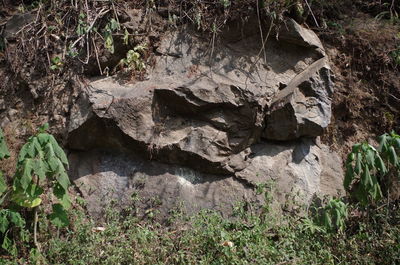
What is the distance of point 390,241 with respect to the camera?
172 inches

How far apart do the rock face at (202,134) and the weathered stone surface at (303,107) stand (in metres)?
0.01

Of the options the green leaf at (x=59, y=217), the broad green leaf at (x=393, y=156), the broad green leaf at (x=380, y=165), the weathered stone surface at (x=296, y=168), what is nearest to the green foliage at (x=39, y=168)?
the green leaf at (x=59, y=217)

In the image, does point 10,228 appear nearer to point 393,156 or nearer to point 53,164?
point 53,164

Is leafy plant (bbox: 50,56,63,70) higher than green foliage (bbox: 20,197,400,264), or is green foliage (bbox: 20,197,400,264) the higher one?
leafy plant (bbox: 50,56,63,70)

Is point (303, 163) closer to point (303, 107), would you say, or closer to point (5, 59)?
point (303, 107)

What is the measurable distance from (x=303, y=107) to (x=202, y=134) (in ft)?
3.66

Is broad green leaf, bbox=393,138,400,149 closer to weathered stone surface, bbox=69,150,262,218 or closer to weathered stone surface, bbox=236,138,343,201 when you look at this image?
weathered stone surface, bbox=236,138,343,201

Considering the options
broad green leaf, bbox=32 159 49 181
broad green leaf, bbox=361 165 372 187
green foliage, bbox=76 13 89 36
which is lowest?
broad green leaf, bbox=361 165 372 187

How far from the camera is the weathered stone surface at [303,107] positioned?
510 centimetres

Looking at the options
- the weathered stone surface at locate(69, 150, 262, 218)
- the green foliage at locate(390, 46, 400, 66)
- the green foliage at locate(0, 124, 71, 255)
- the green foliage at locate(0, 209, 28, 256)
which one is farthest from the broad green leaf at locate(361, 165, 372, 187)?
the green foliage at locate(0, 209, 28, 256)

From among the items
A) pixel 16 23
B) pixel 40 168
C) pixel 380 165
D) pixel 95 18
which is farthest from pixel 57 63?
pixel 380 165

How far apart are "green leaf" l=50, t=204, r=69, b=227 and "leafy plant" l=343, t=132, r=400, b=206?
8.58ft

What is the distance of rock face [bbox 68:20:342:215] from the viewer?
4941mm

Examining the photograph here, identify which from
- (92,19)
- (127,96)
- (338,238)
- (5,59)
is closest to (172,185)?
(127,96)
